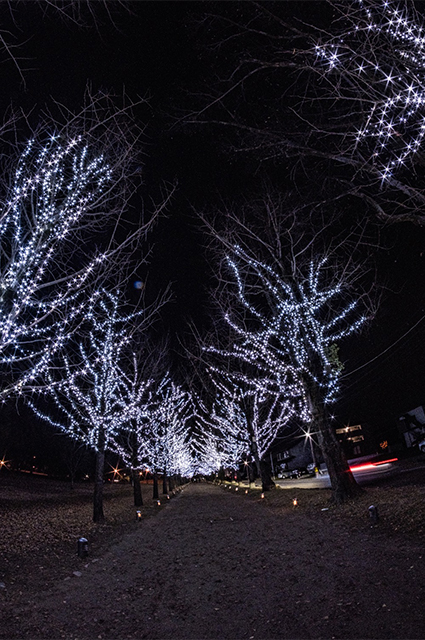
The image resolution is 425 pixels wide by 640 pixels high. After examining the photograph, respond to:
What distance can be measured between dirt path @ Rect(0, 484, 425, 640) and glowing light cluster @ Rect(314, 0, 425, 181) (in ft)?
17.6

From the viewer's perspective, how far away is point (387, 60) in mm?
5988

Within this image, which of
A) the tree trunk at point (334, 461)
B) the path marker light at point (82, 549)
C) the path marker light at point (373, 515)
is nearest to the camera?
the path marker light at point (373, 515)

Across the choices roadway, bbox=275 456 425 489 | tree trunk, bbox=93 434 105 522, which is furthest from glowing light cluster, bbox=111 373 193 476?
roadway, bbox=275 456 425 489

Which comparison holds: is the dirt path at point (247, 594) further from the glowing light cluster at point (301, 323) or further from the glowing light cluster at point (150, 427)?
the glowing light cluster at point (150, 427)

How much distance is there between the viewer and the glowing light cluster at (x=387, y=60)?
5277 millimetres

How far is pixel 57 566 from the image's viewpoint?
25.8 ft

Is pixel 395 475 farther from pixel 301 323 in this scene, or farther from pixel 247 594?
pixel 247 594

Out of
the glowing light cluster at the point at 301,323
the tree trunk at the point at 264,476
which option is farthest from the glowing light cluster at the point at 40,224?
the tree trunk at the point at 264,476

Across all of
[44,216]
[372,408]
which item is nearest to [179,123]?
[44,216]

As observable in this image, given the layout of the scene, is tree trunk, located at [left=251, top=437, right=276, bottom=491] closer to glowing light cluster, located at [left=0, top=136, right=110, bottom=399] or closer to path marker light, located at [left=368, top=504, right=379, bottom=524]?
path marker light, located at [left=368, top=504, right=379, bottom=524]

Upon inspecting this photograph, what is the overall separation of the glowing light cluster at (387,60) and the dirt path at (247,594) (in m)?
5.37

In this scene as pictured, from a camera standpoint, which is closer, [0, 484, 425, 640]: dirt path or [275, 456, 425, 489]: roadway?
[0, 484, 425, 640]: dirt path

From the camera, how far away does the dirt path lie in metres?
4.24

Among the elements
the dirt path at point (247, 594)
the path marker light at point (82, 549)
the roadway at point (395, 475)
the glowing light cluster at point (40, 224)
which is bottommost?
the dirt path at point (247, 594)
